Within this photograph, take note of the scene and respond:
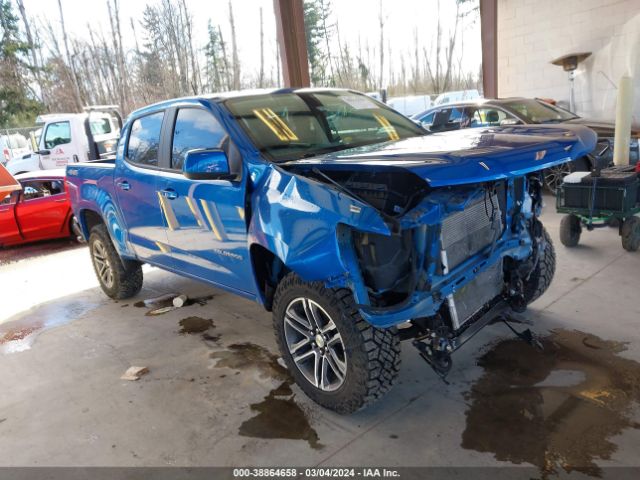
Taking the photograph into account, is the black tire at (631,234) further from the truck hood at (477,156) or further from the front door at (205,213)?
the front door at (205,213)

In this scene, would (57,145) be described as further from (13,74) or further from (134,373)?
(13,74)

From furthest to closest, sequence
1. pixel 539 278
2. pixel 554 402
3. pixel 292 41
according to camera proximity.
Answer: pixel 292 41 → pixel 539 278 → pixel 554 402

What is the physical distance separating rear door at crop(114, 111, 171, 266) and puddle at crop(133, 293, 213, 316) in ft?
1.91

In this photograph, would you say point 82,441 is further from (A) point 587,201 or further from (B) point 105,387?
(A) point 587,201

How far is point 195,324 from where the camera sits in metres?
4.33

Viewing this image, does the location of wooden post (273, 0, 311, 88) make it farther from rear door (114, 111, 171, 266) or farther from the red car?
rear door (114, 111, 171, 266)

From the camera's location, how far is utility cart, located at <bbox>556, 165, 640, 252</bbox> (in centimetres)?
484

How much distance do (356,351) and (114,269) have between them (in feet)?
11.0

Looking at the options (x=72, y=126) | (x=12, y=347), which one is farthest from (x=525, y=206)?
(x=72, y=126)

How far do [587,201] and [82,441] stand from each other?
4.91 m

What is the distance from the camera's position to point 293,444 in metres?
2.60

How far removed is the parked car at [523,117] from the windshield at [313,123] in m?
3.83

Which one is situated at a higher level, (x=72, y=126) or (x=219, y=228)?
(x=72, y=126)

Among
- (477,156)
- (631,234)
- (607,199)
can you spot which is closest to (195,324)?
(477,156)
